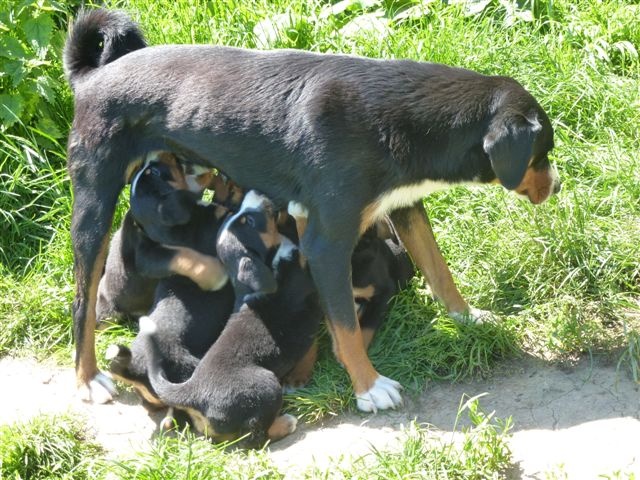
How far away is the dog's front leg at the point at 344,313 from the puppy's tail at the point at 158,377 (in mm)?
762

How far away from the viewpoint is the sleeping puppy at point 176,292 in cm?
505

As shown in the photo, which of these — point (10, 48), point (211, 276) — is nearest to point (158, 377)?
point (211, 276)

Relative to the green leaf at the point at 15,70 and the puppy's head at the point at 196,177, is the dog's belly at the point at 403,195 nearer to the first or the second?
the puppy's head at the point at 196,177

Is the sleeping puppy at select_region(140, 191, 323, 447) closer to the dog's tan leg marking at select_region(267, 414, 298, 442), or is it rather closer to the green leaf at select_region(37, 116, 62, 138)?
the dog's tan leg marking at select_region(267, 414, 298, 442)

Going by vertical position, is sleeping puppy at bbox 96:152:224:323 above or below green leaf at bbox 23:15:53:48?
below

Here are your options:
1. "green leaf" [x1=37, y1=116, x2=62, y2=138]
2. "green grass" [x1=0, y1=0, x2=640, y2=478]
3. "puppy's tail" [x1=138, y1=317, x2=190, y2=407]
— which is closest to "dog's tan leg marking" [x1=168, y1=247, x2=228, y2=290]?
"puppy's tail" [x1=138, y1=317, x2=190, y2=407]

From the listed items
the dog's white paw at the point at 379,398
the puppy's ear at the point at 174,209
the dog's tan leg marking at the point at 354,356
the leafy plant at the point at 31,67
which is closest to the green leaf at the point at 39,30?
the leafy plant at the point at 31,67

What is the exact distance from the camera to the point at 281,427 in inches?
194

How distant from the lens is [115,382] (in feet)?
18.1

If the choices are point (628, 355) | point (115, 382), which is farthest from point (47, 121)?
point (628, 355)

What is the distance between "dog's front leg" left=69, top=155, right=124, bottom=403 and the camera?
5.35 m

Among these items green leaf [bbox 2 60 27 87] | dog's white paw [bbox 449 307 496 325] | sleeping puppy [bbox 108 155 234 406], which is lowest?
dog's white paw [bbox 449 307 496 325]

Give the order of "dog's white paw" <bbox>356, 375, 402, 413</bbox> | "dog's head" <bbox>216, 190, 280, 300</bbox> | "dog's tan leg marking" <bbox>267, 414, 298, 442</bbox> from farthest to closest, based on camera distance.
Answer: "dog's head" <bbox>216, 190, 280, 300</bbox>
"dog's white paw" <bbox>356, 375, 402, 413</bbox>
"dog's tan leg marking" <bbox>267, 414, 298, 442</bbox>

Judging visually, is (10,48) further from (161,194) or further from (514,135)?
(514,135)
